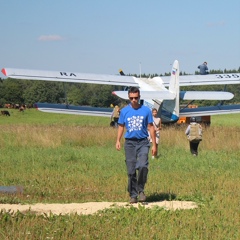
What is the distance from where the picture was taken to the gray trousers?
10.6 m

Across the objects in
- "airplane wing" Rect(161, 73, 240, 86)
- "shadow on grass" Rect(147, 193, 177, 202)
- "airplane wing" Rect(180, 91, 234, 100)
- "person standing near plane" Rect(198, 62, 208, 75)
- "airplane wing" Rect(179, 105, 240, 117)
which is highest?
"person standing near plane" Rect(198, 62, 208, 75)

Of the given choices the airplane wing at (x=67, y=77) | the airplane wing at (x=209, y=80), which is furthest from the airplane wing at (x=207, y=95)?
the airplane wing at (x=67, y=77)

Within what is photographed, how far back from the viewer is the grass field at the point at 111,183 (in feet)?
26.5

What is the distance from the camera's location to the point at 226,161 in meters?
17.1

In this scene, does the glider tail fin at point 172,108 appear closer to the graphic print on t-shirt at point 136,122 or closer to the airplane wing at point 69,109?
the airplane wing at point 69,109

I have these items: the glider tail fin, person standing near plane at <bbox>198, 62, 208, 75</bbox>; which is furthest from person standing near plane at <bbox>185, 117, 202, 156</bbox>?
person standing near plane at <bbox>198, 62, 208, 75</bbox>

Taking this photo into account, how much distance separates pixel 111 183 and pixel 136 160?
2.44 meters

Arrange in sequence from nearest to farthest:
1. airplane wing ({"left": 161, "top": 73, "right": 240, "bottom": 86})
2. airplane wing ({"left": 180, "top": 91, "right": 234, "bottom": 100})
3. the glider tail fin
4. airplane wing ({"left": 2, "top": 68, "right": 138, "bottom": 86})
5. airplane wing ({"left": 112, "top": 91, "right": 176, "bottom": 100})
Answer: airplane wing ({"left": 112, "top": 91, "right": 176, "bottom": 100}) < airplane wing ({"left": 180, "top": 91, "right": 234, "bottom": 100}) < the glider tail fin < airplane wing ({"left": 2, "top": 68, "right": 138, "bottom": 86}) < airplane wing ({"left": 161, "top": 73, "right": 240, "bottom": 86})

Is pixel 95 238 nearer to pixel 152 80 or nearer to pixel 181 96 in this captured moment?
pixel 181 96

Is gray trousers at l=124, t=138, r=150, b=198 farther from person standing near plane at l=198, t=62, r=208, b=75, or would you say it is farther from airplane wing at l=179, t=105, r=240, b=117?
person standing near plane at l=198, t=62, r=208, b=75

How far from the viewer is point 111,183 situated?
1307 cm

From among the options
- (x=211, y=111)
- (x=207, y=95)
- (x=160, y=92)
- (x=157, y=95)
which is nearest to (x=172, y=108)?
(x=207, y=95)

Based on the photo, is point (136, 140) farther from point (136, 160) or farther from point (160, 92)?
point (160, 92)

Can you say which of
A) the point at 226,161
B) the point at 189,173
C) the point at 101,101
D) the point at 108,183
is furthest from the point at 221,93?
the point at 101,101
